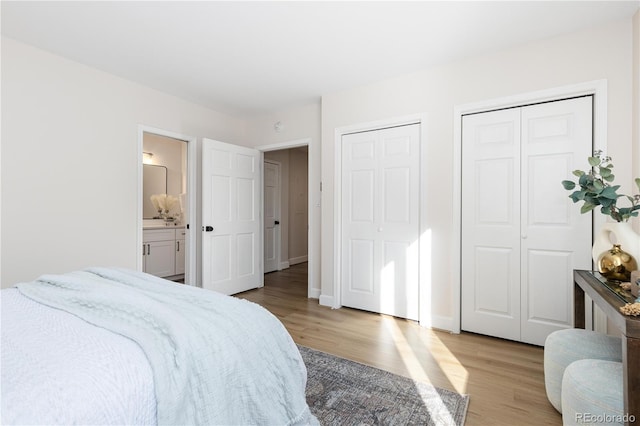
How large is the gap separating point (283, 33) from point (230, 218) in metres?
2.45

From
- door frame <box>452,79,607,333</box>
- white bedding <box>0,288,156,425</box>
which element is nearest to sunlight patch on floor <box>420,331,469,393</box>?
door frame <box>452,79,607,333</box>

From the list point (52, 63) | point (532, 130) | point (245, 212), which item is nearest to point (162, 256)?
point (245, 212)

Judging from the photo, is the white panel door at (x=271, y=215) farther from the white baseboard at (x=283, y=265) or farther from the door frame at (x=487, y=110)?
the door frame at (x=487, y=110)

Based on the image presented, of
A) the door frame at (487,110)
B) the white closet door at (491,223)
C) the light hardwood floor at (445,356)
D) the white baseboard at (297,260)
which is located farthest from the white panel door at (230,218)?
the white closet door at (491,223)

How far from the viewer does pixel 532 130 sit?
102 inches

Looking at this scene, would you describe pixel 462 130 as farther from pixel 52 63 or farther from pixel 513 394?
pixel 52 63

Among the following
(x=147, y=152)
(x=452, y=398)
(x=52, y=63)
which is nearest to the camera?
(x=452, y=398)

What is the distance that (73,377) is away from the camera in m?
0.83

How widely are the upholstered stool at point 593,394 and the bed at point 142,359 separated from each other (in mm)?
1195

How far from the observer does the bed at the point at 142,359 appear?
0.80 meters

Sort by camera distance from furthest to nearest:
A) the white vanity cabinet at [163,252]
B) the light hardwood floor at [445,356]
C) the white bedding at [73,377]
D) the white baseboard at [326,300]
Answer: the white vanity cabinet at [163,252] < the white baseboard at [326,300] < the light hardwood floor at [445,356] < the white bedding at [73,377]

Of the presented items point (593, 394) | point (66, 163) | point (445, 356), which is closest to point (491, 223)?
point (445, 356)

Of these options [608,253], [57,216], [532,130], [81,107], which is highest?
[81,107]

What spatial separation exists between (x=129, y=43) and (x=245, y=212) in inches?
92.3
